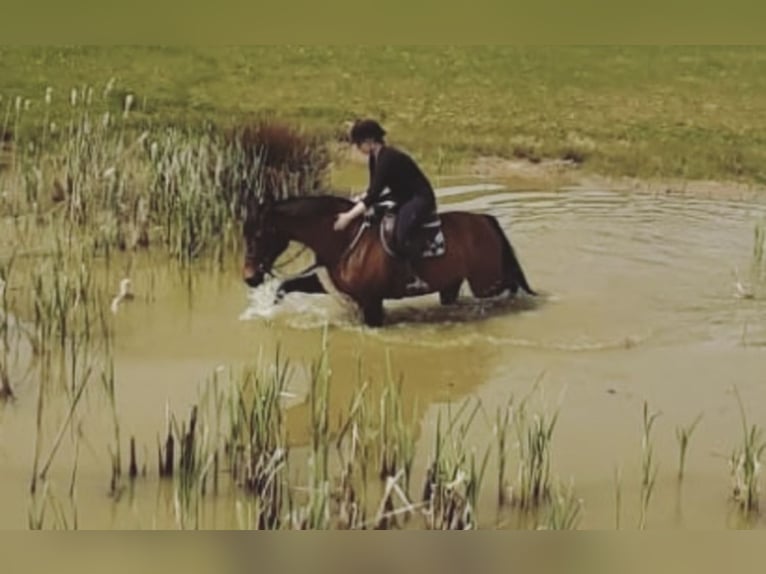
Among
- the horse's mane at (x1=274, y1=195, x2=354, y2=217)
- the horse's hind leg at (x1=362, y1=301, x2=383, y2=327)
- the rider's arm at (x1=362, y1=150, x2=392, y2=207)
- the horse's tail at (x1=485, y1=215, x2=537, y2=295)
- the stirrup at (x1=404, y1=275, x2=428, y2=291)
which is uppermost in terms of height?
the rider's arm at (x1=362, y1=150, x2=392, y2=207)

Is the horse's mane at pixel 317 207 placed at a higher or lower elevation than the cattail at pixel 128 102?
lower

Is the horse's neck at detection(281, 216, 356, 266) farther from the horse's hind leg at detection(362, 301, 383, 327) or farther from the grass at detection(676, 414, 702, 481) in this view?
the grass at detection(676, 414, 702, 481)

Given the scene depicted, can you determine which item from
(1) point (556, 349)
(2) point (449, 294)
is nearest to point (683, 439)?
(1) point (556, 349)

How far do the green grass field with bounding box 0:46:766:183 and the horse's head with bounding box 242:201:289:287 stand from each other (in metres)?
0.12

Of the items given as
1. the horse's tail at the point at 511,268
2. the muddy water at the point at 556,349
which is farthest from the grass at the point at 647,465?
the horse's tail at the point at 511,268

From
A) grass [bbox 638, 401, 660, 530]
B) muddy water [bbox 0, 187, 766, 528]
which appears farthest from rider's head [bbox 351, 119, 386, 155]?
grass [bbox 638, 401, 660, 530]

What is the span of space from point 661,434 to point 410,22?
53cm

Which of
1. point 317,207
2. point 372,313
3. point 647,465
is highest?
point 317,207

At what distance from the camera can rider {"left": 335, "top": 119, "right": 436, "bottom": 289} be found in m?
1.53

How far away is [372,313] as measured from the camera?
153 centimetres

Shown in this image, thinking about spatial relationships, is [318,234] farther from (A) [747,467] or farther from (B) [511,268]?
(A) [747,467]

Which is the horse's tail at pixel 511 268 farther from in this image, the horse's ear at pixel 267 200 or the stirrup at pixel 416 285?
the horse's ear at pixel 267 200

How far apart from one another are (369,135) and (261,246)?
0.17m

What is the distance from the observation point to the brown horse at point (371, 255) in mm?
1539
